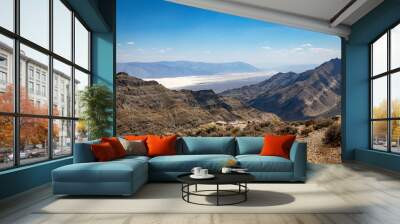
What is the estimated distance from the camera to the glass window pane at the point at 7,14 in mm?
5156

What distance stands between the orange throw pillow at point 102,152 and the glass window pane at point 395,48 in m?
6.43

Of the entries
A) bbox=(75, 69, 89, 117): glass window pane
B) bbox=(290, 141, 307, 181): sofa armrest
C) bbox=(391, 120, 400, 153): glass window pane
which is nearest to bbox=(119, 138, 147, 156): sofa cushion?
bbox=(75, 69, 89, 117): glass window pane

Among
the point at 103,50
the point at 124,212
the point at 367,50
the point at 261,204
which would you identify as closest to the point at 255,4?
the point at 367,50

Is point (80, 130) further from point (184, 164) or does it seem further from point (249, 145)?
point (249, 145)

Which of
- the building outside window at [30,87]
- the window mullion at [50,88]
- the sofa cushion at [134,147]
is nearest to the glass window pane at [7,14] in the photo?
the building outside window at [30,87]

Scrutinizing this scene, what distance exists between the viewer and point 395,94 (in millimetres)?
8594

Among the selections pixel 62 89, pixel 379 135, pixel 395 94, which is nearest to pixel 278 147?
pixel 395 94

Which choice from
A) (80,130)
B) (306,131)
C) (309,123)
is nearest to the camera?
(80,130)

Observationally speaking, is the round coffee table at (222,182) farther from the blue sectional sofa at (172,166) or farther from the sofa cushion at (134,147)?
the sofa cushion at (134,147)

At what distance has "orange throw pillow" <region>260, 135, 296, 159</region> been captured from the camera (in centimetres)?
675

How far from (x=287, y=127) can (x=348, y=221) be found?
396 inches

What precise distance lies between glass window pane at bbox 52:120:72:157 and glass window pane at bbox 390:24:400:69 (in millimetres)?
7171

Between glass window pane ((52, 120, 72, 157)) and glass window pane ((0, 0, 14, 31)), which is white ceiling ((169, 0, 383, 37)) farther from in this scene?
glass window pane ((0, 0, 14, 31))

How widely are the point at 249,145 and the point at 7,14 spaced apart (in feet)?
14.9
